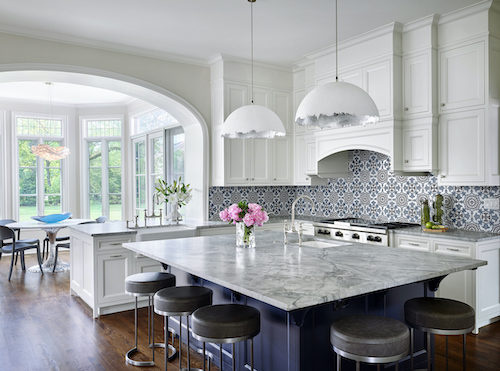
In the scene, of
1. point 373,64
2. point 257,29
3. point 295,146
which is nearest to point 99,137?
point 295,146

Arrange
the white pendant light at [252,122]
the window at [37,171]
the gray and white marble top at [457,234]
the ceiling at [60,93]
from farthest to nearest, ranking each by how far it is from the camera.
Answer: the window at [37,171], the ceiling at [60,93], the gray and white marble top at [457,234], the white pendant light at [252,122]

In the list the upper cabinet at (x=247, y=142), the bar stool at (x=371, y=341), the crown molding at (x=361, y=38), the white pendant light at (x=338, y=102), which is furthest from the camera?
the upper cabinet at (x=247, y=142)

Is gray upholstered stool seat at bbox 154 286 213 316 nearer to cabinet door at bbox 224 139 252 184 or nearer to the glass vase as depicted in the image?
the glass vase

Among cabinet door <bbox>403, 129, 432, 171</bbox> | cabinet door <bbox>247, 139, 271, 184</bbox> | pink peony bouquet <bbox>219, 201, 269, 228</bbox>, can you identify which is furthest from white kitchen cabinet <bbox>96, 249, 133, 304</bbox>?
cabinet door <bbox>403, 129, 432, 171</bbox>

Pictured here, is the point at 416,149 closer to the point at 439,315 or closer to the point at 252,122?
the point at 252,122

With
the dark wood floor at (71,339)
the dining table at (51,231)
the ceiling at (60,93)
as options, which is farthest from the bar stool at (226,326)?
the ceiling at (60,93)

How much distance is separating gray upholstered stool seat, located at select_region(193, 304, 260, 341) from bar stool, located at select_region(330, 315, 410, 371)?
18.0 inches

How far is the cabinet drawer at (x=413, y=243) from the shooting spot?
4145mm

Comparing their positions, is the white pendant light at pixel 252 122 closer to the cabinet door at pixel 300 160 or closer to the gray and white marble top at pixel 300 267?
the gray and white marble top at pixel 300 267

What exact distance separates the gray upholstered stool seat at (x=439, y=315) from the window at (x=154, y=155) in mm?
5114

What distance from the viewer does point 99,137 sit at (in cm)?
900

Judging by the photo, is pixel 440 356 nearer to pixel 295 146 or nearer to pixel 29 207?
pixel 295 146

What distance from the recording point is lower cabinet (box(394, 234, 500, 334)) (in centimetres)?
383

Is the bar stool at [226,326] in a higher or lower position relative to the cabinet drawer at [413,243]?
lower
